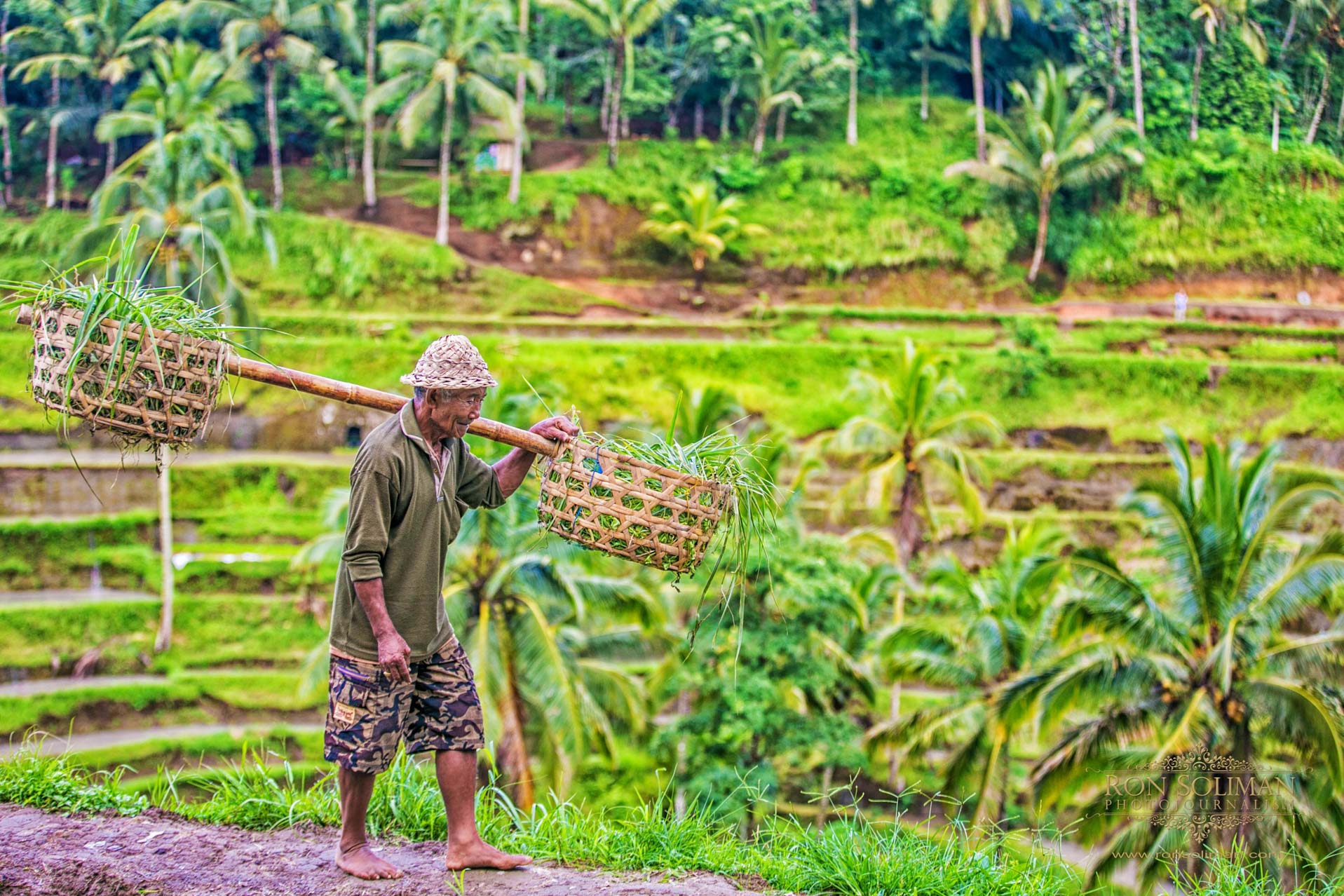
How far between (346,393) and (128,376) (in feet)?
1.88

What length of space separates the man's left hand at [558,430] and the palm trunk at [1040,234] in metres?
21.7

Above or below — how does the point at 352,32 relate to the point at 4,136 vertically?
above

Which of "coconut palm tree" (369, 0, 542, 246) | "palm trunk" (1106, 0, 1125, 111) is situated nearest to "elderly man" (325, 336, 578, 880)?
"coconut palm tree" (369, 0, 542, 246)

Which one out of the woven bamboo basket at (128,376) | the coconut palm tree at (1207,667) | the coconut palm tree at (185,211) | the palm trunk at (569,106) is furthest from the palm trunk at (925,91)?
the woven bamboo basket at (128,376)

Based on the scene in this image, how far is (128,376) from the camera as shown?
310cm

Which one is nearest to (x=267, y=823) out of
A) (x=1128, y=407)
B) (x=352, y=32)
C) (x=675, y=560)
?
(x=675, y=560)

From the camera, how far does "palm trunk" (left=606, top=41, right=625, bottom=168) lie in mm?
24125

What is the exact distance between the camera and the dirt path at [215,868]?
3217 mm

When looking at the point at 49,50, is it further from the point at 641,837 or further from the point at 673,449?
the point at 641,837

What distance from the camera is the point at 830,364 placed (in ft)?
66.8

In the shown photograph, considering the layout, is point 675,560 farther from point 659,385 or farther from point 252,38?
point 252,38

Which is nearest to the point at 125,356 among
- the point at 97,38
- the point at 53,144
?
the point at 53,144

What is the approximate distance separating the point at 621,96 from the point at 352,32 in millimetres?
5649

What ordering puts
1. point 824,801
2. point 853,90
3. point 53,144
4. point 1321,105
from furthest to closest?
point 853,90, point 53,144, point 1321,105, point 824,801
